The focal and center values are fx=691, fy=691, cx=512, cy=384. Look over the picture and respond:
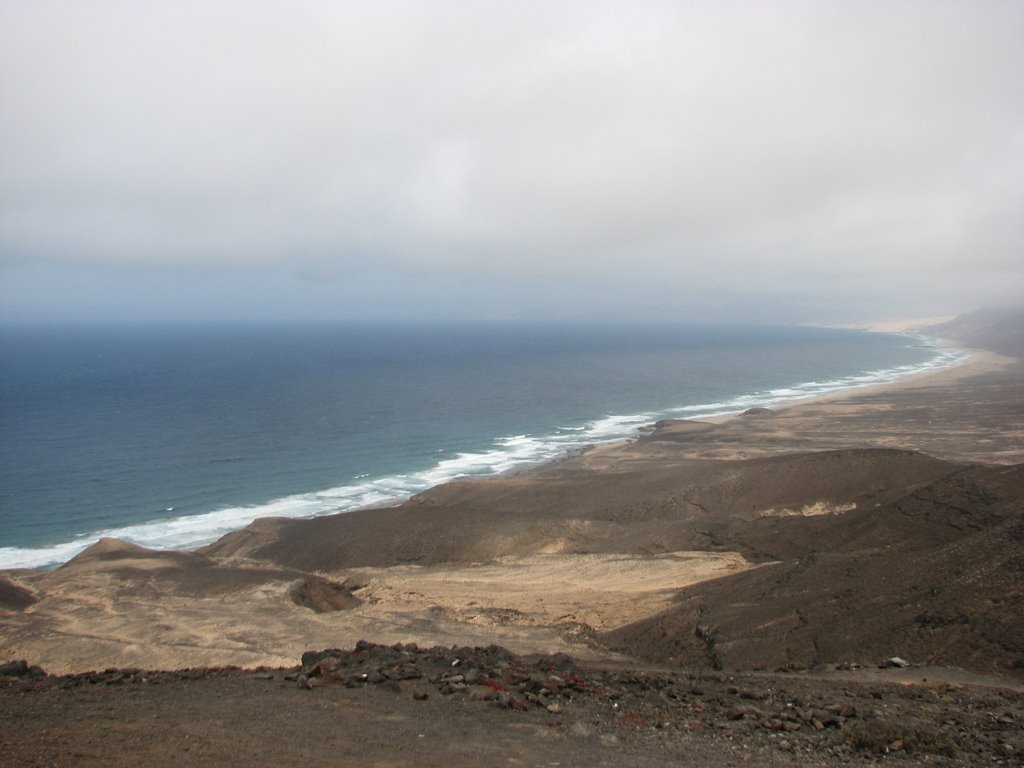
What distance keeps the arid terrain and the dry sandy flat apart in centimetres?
13

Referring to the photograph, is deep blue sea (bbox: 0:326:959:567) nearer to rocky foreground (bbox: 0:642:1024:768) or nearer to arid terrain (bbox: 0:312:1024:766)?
arid terrain (bbox: 0:312:1024:766)

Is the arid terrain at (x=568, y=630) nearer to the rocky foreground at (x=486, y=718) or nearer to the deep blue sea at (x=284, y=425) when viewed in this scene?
the rocky foreground at (x=486, y=718)

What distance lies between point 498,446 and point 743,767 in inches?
2200

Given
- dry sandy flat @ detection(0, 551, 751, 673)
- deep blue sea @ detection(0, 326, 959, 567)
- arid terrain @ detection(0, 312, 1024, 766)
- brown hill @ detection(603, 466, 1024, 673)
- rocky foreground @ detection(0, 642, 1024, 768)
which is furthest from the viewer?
deep blue sea @ detection(0, 326, 959, 567)

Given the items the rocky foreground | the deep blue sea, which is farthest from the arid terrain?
the deep blue sea

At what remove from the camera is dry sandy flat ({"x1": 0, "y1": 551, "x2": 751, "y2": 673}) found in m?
21.8

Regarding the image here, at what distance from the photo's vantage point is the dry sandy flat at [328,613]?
21.8 meters

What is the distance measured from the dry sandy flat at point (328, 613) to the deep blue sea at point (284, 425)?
1079cm

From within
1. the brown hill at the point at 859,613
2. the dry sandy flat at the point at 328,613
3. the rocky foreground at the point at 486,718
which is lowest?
the dry sandy flat at the point at 328,613

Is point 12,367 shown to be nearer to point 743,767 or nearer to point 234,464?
point 234,464

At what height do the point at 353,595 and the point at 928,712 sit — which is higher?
the point at 928,712

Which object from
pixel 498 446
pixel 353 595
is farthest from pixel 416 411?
pixel 353 595

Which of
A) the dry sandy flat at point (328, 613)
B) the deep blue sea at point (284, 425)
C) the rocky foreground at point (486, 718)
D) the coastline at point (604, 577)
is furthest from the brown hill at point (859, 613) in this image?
the deep blue sea at point (284, 425)

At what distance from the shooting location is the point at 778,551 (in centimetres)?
2889
